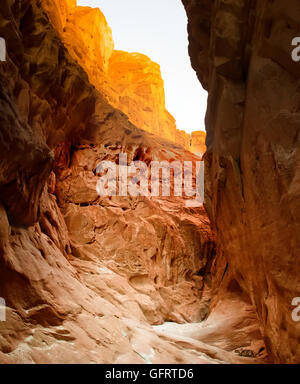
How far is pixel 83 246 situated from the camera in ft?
35.9

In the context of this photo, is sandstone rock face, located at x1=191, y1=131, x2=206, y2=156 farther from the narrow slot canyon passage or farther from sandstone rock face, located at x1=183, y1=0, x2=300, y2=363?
sandstone rock face, located at x1=183, y1=0, x2=300, y2=363

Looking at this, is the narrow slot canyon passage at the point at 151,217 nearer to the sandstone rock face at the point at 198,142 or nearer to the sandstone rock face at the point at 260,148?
the sandstone rock face at the point at 260,148

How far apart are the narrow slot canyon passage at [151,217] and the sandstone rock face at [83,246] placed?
0.15 ft

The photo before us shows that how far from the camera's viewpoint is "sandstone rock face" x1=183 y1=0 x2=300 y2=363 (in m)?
4.97

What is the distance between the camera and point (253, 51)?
20.6ft

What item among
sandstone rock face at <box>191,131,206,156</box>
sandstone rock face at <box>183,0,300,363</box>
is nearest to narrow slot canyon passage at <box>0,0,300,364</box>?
sandstone rock face at <box>183,0,300,363</box>

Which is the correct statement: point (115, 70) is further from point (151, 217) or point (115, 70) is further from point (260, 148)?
point (260, 148)

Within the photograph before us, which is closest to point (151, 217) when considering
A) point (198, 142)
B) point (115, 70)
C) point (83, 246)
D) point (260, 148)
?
point (83, 246)

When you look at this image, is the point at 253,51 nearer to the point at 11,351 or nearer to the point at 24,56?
the point at 24,56

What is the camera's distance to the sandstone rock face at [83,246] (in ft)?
16.1

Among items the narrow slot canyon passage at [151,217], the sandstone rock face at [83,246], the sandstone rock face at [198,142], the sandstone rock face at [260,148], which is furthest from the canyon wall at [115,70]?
the sandstone rock face at [260,148]

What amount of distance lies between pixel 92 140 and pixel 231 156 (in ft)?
31.4

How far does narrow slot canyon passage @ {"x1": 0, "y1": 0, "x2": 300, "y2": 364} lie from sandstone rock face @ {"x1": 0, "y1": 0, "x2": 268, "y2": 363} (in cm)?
4

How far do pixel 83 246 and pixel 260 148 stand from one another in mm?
7557
